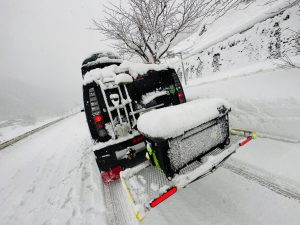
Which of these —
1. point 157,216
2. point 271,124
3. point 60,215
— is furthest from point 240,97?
point 60,215

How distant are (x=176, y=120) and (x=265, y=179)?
5.48 ft

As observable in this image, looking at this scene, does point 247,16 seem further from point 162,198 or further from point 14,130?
point 14,130

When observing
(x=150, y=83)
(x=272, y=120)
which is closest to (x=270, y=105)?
(x=272, y=120)

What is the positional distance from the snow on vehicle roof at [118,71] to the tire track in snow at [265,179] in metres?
2.20

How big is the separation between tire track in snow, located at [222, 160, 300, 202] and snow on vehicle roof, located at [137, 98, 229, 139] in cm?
118

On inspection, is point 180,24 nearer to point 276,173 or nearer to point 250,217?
point 276,173

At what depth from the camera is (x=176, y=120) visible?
1.69m

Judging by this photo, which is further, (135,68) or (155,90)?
(155,90)

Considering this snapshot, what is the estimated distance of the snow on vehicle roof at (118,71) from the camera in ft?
8.81

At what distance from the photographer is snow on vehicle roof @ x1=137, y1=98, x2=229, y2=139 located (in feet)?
5.38

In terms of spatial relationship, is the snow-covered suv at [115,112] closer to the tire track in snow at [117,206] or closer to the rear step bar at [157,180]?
the tire track in snow at [117,206]

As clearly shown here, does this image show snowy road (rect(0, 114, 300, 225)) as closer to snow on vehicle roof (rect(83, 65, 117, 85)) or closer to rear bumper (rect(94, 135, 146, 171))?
rear bumper (rect(94, 135, 146, 171))

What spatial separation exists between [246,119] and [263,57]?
5.11m

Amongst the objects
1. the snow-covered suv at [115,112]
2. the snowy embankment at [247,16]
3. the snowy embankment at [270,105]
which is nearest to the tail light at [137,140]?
the snow-covered suv at [115,112]
